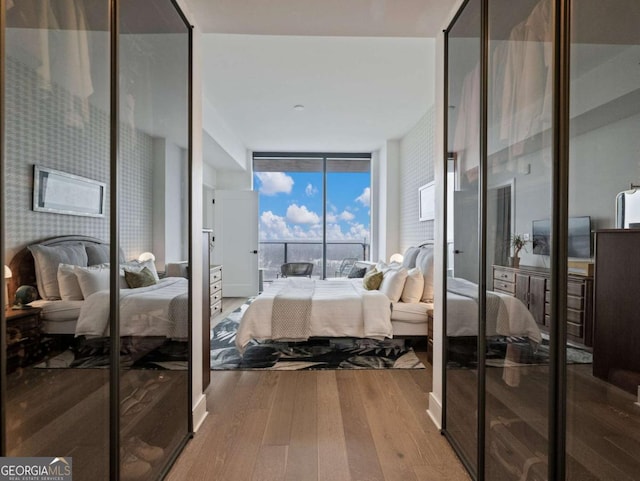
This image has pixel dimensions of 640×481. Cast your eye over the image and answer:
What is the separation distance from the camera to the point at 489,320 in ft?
5.24

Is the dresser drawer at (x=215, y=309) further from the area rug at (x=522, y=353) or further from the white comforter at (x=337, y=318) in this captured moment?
the area rug at (x=522, y=353)

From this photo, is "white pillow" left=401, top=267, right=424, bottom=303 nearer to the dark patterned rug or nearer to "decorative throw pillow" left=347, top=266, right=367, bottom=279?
the dark patterned rug

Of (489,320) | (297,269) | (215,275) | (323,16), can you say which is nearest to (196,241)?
(323,16)

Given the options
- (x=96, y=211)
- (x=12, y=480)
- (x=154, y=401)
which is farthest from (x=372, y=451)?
(x=96, y=211)

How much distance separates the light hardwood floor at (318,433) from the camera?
70.4 inches

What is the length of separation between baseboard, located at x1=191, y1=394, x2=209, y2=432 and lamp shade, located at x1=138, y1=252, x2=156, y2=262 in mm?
1041

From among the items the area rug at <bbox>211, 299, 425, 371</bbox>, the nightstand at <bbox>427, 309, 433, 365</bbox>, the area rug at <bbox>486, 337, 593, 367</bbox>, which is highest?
the area rug at <bbox>486, 337, 593, 367</bbox>

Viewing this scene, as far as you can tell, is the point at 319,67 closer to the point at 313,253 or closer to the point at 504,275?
the point at 504,275

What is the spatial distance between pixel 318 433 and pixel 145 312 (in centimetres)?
126

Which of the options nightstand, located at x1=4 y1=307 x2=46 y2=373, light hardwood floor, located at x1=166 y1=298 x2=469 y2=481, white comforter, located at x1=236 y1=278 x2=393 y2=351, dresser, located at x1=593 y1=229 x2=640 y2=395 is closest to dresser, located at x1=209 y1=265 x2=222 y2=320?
white comforter, located at x1=236 y1=278 x2=393 y2=351

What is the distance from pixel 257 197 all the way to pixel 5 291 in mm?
6333

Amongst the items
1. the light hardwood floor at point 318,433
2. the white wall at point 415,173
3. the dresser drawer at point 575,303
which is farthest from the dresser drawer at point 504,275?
the white wall at point 415,173

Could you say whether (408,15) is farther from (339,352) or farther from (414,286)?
(339,352)

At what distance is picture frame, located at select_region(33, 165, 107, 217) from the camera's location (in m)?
0.96
